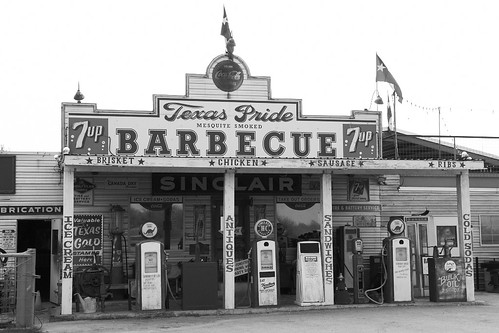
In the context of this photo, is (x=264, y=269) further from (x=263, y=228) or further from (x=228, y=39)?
(x=228, y=39)

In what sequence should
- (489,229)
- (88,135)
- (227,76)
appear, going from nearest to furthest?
1. (88,135)
2. (227,76)
3. (489,229)

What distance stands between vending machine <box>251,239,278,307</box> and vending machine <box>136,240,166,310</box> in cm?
196

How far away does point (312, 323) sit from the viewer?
12.4m

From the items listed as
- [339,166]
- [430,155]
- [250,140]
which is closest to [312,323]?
[339,166]

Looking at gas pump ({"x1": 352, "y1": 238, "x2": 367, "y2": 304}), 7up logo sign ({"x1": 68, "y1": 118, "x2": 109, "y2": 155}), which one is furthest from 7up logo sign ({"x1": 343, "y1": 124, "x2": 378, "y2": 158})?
7up logo sign ({"x1": 68, "y1": 118, "x2": 109, "y2": 155})

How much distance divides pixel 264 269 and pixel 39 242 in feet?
23.8

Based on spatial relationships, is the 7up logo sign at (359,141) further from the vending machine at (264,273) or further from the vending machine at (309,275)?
the vending machine at (264,273)

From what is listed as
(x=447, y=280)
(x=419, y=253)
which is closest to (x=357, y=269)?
(x=447, y=280)

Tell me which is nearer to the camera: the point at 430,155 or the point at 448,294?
the point at 448,294

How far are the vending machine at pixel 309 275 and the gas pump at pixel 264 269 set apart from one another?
57 cm

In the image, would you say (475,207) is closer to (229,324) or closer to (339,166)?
(339,166)

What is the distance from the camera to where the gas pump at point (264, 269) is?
14.4 metres

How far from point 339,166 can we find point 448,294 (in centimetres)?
397

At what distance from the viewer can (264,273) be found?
14.5m
